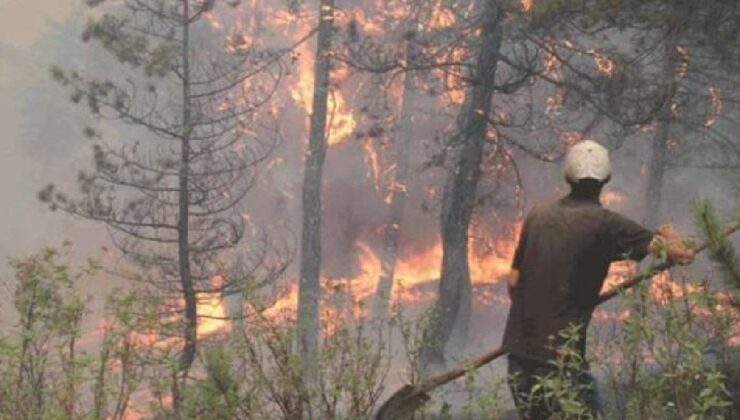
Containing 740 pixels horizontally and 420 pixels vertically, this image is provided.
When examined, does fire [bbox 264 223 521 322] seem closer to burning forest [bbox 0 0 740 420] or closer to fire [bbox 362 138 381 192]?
burning forest [bbox 0 0 740 420]

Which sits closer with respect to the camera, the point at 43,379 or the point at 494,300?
the point at 43,379

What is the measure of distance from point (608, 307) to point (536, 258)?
23450 mm

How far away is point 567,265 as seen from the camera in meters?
3.80

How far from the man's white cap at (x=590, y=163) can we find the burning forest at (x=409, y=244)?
1cm

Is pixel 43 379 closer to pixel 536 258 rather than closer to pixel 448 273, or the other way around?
pixel 536 258

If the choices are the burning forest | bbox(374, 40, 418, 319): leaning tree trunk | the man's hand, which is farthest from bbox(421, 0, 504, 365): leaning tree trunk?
the man's hand

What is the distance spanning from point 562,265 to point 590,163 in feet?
1.78

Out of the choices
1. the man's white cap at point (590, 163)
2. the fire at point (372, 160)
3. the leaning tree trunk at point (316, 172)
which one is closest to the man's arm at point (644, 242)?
the man's white cap at point (590, 163)

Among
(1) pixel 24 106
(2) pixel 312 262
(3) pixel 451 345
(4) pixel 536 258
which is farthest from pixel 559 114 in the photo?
(1) pixel 24 106

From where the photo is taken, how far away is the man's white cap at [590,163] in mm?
3785

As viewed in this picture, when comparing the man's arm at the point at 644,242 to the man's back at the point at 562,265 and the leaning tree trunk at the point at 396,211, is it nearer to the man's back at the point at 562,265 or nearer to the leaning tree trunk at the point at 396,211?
the man's back at the point at 562,265

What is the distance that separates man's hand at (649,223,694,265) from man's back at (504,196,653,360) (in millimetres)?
211

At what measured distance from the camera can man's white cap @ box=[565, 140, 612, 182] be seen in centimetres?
379

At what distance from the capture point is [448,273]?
648 inches
